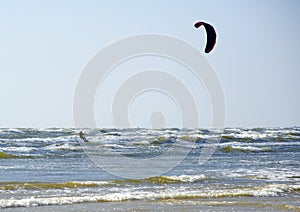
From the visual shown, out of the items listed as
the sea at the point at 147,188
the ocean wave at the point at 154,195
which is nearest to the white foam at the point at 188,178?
the sea at the point at 147,188

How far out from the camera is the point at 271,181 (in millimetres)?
18719

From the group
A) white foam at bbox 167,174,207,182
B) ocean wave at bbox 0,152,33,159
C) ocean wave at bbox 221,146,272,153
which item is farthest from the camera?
ocean wave at bbox 221,146,272,153

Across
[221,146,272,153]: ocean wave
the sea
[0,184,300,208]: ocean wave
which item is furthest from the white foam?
[221,146,272,153]: ocean wave

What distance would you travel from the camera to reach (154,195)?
1522 centimetres

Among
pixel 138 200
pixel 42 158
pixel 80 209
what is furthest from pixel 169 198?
pixel 42 158

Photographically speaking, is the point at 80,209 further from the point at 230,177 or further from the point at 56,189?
the point at 230,177

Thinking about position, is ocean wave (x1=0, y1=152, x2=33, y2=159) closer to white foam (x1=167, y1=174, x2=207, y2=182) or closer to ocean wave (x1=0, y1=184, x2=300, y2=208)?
white foam (x1=167, y1=174, x2=207, y2=182)

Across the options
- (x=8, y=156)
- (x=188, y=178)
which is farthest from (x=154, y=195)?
(x=8, y=156)

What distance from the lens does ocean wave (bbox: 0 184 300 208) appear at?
1413 centimetres

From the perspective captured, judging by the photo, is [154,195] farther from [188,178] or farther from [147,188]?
[188,178]

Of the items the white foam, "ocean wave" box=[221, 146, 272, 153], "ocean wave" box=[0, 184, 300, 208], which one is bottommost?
"ocean wave" box=[0, 184, 300, 208]

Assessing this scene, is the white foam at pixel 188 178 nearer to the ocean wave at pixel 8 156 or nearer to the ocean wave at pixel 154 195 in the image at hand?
the ocean wave at pixel 154 195

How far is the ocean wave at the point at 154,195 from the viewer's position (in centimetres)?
1413

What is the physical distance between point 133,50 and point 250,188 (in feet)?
28.7
